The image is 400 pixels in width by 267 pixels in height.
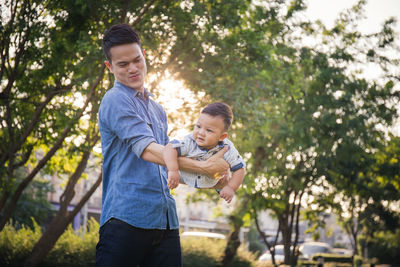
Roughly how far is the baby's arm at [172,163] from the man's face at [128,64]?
0.51 m

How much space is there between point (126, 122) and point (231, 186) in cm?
72

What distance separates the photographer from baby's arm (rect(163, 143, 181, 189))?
8.19 feet

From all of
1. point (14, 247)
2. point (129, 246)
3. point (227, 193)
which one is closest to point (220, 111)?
point (227, 193)

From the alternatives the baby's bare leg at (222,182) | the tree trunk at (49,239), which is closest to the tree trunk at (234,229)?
the tree trunk at (49,239)

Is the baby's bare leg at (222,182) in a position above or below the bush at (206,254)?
above

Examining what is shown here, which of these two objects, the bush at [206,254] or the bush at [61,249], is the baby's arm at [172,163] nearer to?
the bush at [61,249]

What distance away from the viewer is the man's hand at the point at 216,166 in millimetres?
2611

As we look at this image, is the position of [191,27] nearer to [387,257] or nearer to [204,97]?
[204,97]

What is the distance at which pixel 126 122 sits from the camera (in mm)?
2557

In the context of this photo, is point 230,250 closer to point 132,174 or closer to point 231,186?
point 231,186

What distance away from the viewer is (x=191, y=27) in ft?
35.1

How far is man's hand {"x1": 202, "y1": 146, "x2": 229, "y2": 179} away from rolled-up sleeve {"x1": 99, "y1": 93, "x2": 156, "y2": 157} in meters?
0.32

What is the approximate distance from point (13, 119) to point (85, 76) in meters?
2.12

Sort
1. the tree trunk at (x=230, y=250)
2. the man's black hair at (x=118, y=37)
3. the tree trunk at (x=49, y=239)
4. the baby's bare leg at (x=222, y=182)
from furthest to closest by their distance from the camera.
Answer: the tree trunk at (x=230, y=250) → the tree trunk at (x=49, y=239) → the baby's bare leg at (x=222, y=182) → the man's black hair at (x=118, y=37)
